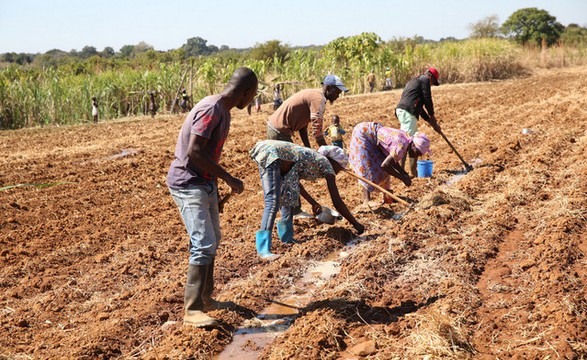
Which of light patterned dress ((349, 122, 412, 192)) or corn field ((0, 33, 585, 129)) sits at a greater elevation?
corn field ((0, 33, 585, 129))

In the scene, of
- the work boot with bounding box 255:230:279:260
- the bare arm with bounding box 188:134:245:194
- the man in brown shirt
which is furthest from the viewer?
the man in brown shirt

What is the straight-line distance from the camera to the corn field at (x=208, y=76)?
19.6m

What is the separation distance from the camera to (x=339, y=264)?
586 cm

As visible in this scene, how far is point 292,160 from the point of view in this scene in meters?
5.77

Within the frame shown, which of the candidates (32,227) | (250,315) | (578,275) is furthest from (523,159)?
(32,227)

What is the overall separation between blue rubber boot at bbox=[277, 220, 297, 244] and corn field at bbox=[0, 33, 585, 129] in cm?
1421

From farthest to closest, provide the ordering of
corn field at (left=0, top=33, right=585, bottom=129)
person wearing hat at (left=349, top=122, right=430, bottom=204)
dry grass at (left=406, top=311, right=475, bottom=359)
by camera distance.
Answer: corn field at (left=0, top=33, right=585, bottom=129), person wearing hat at (left=349, top=122, right=430, bottom=204), dry grass at (left=406, top=311, right=475, bottom=359)

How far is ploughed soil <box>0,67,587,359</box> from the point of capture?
4.23 metres

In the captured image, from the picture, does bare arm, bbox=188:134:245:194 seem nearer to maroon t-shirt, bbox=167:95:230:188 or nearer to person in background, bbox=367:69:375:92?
maroon t-shirt, bbox=167:95:230:188

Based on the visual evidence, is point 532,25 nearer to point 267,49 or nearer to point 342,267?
point 267,49

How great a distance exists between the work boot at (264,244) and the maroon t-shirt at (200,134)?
5.14ft

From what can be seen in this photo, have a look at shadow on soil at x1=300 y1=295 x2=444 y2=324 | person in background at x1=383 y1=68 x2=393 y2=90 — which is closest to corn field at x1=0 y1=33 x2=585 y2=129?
person in background at x1=383 y1=68 x2=393 y2=90

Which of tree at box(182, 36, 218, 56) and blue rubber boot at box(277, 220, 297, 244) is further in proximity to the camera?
tree at box(182, 36, 218, 56)

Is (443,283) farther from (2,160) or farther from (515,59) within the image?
(515,59)
